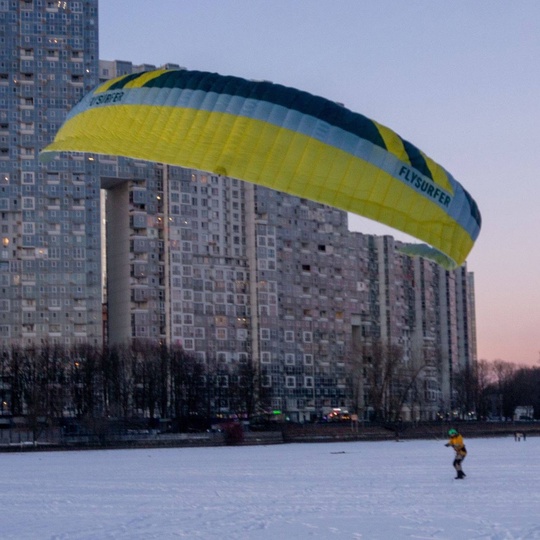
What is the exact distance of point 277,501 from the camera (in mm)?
27641

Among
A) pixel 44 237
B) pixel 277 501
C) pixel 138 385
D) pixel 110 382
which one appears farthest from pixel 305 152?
pixel 44 237

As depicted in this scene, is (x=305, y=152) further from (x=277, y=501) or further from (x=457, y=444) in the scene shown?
(x=457, y=444)

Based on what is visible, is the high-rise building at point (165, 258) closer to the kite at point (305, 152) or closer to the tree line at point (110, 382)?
the tree line at point (110, 382)

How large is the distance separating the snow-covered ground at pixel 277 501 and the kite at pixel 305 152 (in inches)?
206

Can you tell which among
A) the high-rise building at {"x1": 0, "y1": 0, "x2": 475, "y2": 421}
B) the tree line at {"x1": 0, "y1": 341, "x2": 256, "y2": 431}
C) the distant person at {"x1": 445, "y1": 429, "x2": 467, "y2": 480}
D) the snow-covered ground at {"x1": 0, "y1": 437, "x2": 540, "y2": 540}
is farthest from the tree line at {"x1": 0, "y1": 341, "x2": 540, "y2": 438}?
the distant person at {"x1": 445, "y1": 429, "x2": 467, "y2": 480}

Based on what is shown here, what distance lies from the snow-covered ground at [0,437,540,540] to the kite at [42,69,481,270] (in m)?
5.22

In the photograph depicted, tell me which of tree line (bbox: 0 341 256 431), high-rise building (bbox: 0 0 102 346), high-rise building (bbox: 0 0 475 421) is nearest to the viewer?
tree line (bbox: 0 341 256 431)

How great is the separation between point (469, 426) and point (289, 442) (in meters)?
24.3

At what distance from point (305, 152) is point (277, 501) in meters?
8.87

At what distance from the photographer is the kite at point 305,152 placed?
2280 centimetres

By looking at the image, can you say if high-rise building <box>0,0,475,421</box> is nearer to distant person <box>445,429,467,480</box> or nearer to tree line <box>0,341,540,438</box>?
tree line <box>0,341,540,438</box>

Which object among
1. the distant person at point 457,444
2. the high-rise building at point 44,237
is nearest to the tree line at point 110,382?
the high-rise building at point 44,237

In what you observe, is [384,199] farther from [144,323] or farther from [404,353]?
[404,353]

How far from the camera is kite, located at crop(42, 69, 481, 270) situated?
22797mm
